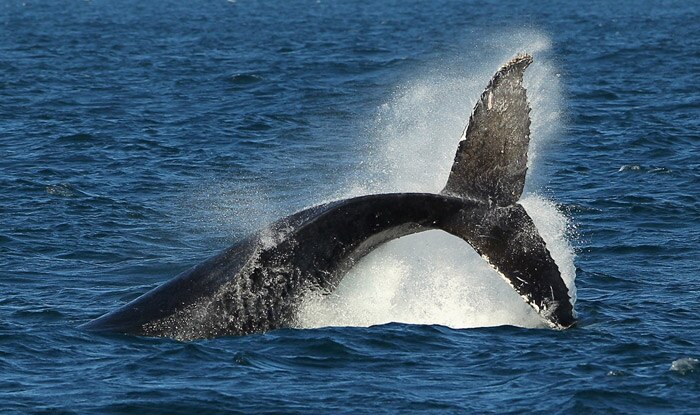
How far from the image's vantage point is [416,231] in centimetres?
1448

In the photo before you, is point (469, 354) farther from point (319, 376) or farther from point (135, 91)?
point (135, 91)

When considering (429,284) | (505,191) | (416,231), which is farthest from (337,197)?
(505,191)

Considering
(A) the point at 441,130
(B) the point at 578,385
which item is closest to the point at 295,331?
(B) the point at 578,385

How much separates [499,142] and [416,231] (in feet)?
4.17

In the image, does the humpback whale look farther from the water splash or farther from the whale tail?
the water splash

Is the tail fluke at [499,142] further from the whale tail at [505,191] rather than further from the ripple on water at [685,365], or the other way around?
the ripple on water at [685,365]

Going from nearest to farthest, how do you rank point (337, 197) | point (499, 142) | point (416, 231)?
point (499, 142), point (416, 231), point (337, 197)

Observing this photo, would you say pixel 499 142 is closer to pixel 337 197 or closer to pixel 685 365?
pixel 685 365

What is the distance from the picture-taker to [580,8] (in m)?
111

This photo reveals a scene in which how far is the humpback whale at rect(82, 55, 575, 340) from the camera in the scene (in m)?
14.3

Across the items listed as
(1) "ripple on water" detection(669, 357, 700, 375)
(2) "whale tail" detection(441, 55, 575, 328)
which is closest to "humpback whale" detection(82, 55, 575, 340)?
(2) "whale tail" detection(441, 55, 575, 328)

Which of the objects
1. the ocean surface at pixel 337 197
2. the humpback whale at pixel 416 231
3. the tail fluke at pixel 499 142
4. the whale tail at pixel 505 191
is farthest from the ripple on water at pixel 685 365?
Answer: the tail fluke at pixel 499 142

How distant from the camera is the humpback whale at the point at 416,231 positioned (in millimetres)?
14258

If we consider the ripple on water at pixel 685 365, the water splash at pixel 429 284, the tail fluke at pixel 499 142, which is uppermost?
the tail fluke at pixel 499 142
